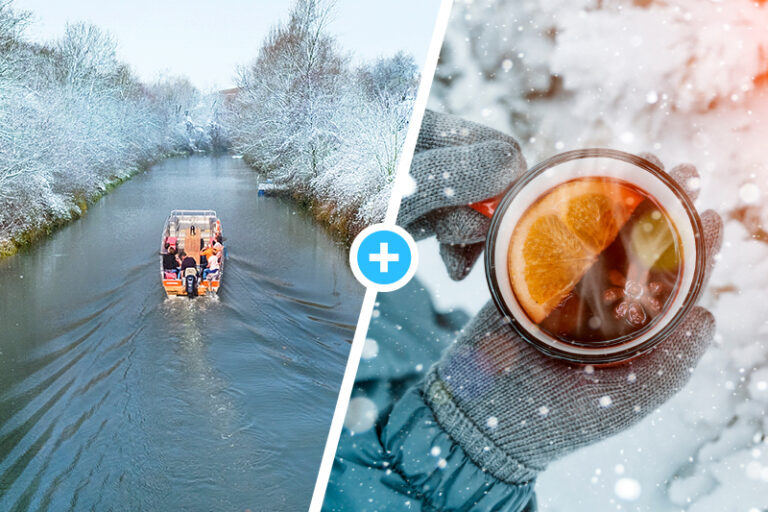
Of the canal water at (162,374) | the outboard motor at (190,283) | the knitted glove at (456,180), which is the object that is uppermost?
the knitted glove at (456,180)

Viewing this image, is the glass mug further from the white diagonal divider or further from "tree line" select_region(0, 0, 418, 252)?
"tree line" select_region(0, 0, 418, 252)

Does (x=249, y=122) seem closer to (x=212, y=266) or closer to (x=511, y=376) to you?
(x=212, y=266)

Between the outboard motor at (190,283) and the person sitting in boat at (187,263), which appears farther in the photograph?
the person sitting in boat at (187,263)

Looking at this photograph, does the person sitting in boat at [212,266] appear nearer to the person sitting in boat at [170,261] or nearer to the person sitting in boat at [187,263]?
the person sitting in boat at [187,263]

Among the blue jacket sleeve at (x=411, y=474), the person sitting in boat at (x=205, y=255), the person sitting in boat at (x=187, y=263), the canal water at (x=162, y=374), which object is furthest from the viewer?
the person sitting in boat at (x=205, y=255)

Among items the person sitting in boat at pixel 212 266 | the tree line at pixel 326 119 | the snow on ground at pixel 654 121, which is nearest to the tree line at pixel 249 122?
the tree line at pixel 326 119

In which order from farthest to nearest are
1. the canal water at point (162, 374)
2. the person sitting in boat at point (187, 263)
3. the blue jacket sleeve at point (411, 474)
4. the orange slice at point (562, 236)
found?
the person sitting in boat at point (187, 263)
the canal water at point (162, 374)
the blue jacket sleeve at point (411, 474)
the orange slice at point (562, 236)

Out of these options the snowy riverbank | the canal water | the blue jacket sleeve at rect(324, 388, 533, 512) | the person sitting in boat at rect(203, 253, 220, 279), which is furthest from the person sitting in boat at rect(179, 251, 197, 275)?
the blue jacket sleeve at rect(324, 388, 533, 512)
